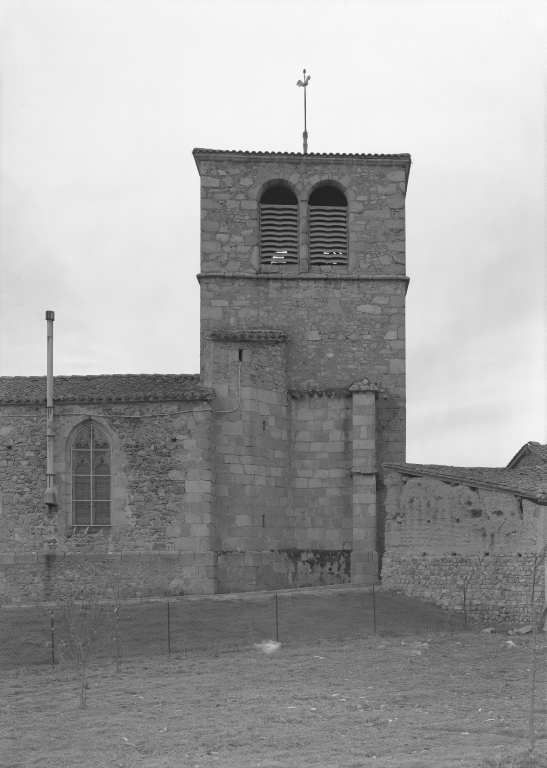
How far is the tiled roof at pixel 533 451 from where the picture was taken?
102 ft

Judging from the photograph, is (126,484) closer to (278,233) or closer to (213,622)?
(213,622)

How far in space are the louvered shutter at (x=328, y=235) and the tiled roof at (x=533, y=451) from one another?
737 centimetres

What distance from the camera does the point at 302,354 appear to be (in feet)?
106

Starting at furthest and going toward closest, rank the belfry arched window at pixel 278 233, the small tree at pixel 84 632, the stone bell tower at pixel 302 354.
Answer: the belfry arched window at pixel 278 233
the stone bell tower at pixel 302 354
the small tree at pixel 84 632

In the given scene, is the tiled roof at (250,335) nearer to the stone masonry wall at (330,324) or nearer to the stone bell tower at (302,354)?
the stone bell tower at (302,354)

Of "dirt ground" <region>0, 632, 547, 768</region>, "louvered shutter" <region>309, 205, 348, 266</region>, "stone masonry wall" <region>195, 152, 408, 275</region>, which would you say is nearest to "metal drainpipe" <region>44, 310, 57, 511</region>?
"stone masonry wall" <region>195, 152, 408, 275</region>

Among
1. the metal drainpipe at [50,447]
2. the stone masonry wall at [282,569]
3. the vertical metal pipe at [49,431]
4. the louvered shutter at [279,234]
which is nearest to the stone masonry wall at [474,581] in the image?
the stone masonry wall at [282,569]

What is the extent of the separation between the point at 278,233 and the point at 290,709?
18.0 meters

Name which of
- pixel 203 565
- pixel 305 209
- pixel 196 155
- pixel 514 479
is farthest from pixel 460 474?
pixel 196 155

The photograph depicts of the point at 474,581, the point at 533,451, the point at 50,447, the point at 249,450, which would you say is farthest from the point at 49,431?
the point at 533,451

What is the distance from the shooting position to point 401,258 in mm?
33000

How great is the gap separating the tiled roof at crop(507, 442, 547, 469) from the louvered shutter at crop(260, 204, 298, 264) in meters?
8.42

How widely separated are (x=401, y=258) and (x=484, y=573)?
10122 millimetres

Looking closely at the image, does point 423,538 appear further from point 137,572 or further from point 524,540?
point 137,572
